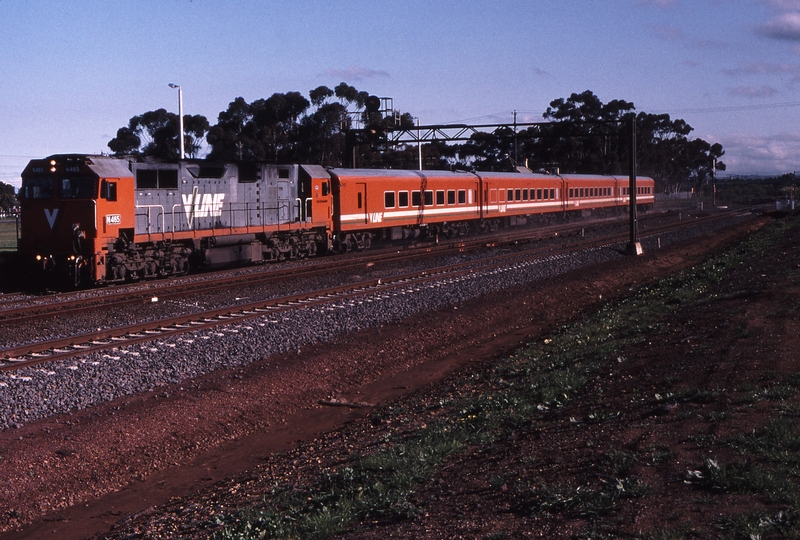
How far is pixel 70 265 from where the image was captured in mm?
20031

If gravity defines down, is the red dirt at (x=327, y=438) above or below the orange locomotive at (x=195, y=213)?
below

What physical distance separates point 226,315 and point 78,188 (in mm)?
7479

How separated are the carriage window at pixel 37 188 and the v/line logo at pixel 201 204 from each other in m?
3.72

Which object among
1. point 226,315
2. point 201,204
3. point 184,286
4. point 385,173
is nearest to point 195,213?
point 201,204

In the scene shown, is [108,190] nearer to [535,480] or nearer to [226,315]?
[226,315]

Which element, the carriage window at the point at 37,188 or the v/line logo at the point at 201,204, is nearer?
the carriage window at the point at 37,188

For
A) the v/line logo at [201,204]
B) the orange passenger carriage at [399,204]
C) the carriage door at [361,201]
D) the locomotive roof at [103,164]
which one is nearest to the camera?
the locomotive roof at [103,164]

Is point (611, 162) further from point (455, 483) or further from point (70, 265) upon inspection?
point (455, 483)

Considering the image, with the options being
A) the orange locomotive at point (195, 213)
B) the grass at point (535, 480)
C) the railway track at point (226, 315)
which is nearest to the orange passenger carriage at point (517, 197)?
the orange locomotive at point (195, 213)

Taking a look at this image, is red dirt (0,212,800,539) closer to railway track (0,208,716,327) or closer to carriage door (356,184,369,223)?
railway track (0,208,716,327)

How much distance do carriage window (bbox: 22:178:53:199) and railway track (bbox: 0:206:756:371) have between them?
764 centimetres

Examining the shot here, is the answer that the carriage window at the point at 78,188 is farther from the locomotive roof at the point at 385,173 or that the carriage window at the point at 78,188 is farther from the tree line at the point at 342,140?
the tree line at the point at 342,140

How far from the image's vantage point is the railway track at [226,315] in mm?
12273

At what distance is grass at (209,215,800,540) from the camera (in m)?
5.45
